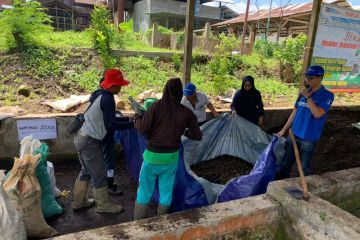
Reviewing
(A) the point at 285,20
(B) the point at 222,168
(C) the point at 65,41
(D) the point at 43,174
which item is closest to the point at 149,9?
(A) the point at 285,20

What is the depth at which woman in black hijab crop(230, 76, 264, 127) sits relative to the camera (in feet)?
14.0

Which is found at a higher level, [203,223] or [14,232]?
[203,223]

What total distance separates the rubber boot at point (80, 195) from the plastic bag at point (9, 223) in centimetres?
102

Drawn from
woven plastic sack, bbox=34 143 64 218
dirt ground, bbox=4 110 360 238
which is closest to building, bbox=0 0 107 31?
dirt ground, bbox=4 110 360 238

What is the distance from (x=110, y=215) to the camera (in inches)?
132

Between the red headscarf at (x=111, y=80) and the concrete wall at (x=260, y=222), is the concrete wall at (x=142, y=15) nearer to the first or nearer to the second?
the red headscarf at (x=111, y=80)

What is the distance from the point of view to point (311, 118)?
3141 millimetres

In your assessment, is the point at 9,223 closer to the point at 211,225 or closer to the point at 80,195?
the point at 80,195

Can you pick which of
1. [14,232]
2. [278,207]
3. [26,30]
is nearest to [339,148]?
[278,207]

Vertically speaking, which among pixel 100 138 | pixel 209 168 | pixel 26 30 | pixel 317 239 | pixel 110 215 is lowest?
pixel 110 215

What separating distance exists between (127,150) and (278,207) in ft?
6.88

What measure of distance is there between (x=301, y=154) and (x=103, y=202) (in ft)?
7.25

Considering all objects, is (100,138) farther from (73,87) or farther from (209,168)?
(73,87)

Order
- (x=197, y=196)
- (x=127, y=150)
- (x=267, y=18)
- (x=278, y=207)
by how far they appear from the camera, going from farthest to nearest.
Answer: (x=267, y=18) < (x=127, y=150) < (x=197, y=196) < (x=278, y=207)
